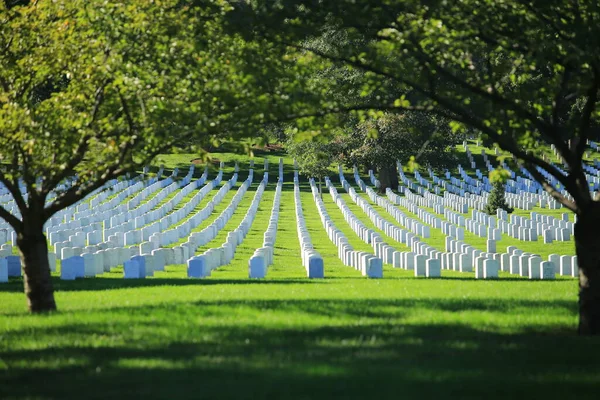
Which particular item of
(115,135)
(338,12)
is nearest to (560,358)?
(338,12)

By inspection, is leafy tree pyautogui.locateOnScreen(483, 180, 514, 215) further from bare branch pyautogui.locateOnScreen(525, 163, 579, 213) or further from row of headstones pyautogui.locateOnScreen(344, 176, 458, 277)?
bare branch pyautogui.locateOnScreen(525, 163, 579, 213)

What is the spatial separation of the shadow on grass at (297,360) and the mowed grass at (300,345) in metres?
0.02

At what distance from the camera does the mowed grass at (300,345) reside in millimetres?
7336

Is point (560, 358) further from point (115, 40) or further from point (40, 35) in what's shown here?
point (40, 35)

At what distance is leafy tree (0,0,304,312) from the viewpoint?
40.4 ft

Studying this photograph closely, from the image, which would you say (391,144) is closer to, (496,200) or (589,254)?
(496,200)

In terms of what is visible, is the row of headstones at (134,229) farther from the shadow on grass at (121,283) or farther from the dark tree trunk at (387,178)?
the dark tree trunk at (387,178)

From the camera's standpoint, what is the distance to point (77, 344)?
381 inches

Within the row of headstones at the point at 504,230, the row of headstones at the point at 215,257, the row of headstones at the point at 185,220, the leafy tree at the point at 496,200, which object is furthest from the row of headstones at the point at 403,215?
the row of headstones at the point at 185,220

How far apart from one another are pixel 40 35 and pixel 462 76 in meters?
6.72

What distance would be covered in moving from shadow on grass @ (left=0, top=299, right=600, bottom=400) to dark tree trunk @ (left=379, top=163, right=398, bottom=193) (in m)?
53.2

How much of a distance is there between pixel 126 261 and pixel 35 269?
7462 millimetres

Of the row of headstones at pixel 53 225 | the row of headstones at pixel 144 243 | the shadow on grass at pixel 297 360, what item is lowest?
the shadow on grass at pixel 297 360

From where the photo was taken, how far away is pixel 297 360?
27.6ft
